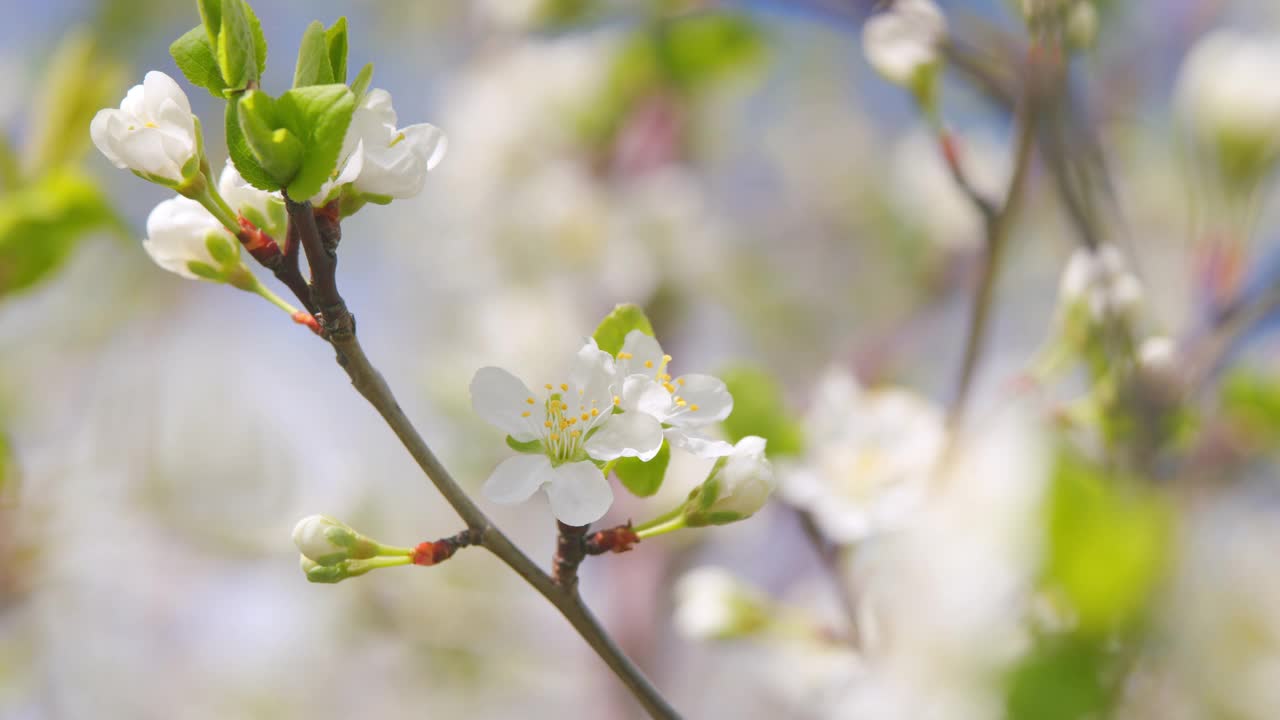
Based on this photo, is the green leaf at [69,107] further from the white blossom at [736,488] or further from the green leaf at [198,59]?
the white blossom at [736,488]

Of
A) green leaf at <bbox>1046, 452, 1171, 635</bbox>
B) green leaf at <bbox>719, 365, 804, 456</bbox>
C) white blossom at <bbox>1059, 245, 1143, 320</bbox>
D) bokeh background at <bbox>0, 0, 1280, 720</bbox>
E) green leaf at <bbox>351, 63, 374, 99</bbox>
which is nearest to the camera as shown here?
green leaf at <bbox>1046, 452, 1171, 635</bbox>

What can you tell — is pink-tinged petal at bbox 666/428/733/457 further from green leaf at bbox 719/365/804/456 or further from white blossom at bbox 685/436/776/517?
green leaf at bbox 719/365/804/456

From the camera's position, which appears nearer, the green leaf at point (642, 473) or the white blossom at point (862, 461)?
the green leaf at point (642, 473)

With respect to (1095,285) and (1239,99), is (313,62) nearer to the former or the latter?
(1095,285)

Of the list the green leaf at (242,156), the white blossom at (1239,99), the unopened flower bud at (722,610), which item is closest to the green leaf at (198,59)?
the green leaf at (242,156)

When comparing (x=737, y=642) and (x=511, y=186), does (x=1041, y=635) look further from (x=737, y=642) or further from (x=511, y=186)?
(x=511, y=186)

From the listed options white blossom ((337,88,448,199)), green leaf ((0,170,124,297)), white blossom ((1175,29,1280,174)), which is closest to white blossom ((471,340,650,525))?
white blossom ((337,88,448,199))

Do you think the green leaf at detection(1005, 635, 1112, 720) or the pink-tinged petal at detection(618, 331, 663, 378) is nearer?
the green leaf at detection(1005, 635, 1112, 720)
